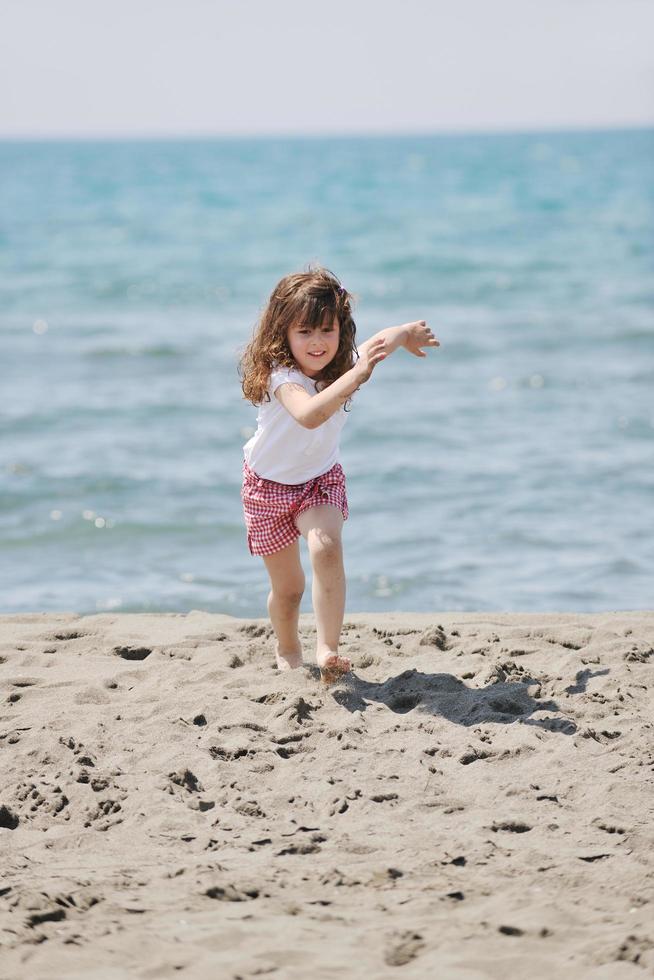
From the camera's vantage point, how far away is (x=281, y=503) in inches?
172

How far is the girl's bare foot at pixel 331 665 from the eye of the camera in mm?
4168

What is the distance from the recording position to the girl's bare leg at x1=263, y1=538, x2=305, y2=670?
14.6 feet

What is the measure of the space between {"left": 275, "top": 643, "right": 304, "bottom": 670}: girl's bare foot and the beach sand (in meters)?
0.07

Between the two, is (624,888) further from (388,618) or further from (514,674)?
(388,618)

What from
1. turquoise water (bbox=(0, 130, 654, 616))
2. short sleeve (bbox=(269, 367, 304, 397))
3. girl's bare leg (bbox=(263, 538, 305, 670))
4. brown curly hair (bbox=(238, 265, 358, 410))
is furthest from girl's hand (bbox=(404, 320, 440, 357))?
turquoise water (bbox=(0, 130, 654, 616))

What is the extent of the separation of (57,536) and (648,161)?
2245 inches

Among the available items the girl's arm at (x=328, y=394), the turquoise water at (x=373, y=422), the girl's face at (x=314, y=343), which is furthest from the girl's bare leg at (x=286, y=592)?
the turquoise water at (x=373, y=422)

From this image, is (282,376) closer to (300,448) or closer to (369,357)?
(300,448)

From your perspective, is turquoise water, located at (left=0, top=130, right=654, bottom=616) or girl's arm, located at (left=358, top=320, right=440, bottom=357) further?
turquoise water, located at (left=0, top=130, right=654, bottom=616)

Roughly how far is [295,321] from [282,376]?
200mm

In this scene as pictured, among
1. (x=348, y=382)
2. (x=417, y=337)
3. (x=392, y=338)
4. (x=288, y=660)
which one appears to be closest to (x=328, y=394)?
(x=348, y=382)

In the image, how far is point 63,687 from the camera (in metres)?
4.29

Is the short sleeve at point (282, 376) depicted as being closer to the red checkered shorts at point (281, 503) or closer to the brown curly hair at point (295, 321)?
the brown curly hair at point (295, 321)

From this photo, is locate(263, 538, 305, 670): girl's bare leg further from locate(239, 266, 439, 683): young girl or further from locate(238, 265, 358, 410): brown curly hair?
locate(238, 265, 358, 410): brown curly hair
